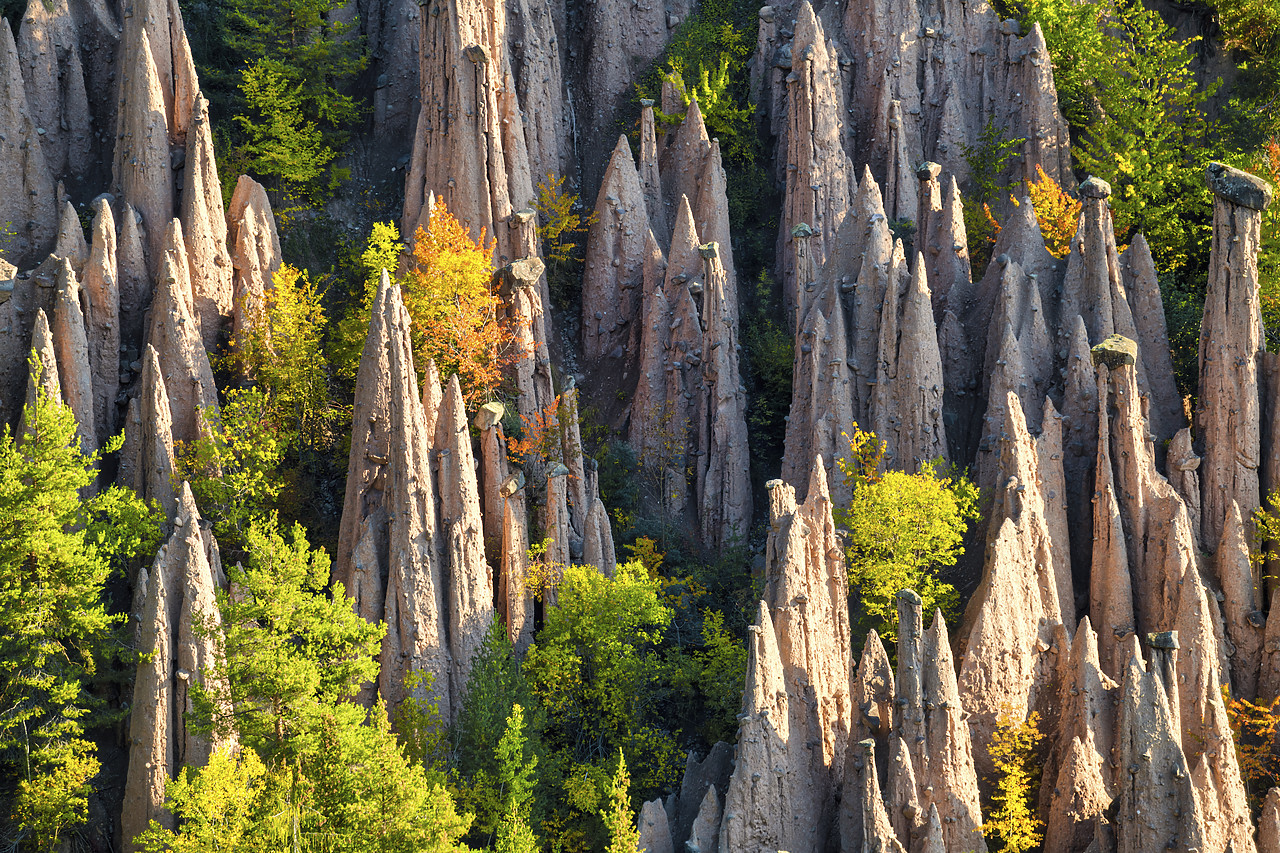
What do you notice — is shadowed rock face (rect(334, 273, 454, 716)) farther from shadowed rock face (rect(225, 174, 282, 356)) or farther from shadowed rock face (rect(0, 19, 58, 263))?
shadowed rock face (rect(0, 19, 58, 263))

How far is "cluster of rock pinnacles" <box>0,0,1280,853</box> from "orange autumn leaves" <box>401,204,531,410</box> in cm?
66

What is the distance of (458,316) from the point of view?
37469mm

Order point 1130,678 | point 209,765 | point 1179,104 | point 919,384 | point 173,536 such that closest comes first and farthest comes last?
point 209,765 → point 1130,678 → point 173,536 → point 919,384 → point 1179,104

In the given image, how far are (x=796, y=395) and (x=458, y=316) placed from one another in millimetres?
9782

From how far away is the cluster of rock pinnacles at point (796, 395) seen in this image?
29.5m

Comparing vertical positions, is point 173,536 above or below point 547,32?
below

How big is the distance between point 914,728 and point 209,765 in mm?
14494

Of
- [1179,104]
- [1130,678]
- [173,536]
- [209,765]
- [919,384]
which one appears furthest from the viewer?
[1179,104]

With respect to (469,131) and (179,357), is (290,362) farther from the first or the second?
(469,131)

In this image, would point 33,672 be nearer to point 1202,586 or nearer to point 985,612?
point 985,612

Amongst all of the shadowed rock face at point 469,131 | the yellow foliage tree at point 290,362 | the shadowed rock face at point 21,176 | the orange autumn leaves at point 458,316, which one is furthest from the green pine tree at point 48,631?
the shadowed rock face at point 469,131

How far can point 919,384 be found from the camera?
120 ft

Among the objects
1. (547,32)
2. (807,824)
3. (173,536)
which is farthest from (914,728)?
(547,32)

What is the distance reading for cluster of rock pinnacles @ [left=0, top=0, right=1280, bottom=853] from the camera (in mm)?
29531
